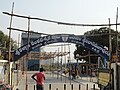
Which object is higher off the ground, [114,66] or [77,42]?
[77,42]

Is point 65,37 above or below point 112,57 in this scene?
above

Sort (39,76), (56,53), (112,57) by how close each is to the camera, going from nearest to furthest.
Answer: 1. (39,76)
2. (112,57)
3. (56,53)

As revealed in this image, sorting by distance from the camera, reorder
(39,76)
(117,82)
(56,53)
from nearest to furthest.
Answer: (39,76)
(117,82)
(56,53)

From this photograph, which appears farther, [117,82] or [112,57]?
[112,57]

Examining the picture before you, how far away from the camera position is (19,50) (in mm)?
20641

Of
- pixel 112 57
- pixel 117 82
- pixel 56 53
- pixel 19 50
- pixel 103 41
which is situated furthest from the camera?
pixel 103 41

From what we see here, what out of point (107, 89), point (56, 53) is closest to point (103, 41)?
point (56, 53)

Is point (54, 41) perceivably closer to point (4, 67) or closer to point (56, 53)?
point (4, 67)

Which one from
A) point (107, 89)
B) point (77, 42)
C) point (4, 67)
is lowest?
point (107, 89)

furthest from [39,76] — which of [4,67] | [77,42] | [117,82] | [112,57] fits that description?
[77,42]

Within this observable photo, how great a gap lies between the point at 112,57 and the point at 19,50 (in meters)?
6.71

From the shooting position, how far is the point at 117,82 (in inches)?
658

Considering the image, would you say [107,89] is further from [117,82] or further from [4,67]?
[4,67]

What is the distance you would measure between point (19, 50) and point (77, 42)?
4.36m
